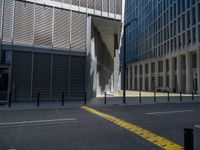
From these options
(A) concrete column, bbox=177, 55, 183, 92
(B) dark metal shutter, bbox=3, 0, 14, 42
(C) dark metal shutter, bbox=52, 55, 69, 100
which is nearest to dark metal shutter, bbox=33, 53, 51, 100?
(C) dark metal shutter, bbox=52, 55, 69, 100

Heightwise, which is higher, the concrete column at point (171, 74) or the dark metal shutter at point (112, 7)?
the dark metal shutter at point (112, 7)

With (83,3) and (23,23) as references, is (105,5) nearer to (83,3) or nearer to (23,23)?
(83,3)

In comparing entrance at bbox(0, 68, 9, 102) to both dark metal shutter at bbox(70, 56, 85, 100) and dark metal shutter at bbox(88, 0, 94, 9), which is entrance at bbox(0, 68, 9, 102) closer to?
dark metal shutter at bbox(70, 56, 85, 100)

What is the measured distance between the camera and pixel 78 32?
18797mm

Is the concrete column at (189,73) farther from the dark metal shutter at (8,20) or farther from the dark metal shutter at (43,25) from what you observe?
the dark metal shutter at (8,20)

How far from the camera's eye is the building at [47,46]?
615 inches

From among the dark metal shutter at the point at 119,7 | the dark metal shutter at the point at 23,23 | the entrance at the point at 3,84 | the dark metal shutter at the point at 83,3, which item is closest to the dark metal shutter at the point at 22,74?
the entrance at the point at 3,84

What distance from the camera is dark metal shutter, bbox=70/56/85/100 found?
17891mm

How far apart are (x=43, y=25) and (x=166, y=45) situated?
4108cm

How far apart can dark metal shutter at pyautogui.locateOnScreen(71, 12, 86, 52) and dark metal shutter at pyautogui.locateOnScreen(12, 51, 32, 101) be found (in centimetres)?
451

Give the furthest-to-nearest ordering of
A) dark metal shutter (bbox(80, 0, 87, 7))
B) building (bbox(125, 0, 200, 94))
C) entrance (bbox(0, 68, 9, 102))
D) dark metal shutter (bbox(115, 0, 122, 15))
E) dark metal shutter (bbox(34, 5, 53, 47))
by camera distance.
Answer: building (bbox(125, 0, 200, 94)) < dark metal shutter (bbox(115, 0, 122, 15)) < dark metal shutter (bbox(80, 0, 87, 7)) < dark metal shutter (bbox(34, 5, 53, 47)) < entrance (bbox(0, 68, 9, 102))

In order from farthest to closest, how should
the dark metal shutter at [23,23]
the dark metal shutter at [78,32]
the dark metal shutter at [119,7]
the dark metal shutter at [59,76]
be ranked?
the dark metal shutter at [119,7] < the dark metal shutter at [78,32] < the dark metal shutter at [59,76] < the dark metal shutter at [23,23]

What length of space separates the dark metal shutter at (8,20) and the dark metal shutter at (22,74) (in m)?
1.43

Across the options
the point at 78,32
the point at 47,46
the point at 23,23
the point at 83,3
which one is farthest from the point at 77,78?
the point at 83,3
